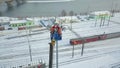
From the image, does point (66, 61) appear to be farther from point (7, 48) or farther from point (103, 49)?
point (7, 48)

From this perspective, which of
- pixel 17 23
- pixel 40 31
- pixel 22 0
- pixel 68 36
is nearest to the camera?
pixel 68 36

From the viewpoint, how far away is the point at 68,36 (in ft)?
50.2

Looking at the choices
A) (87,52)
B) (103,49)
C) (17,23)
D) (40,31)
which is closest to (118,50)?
(103,49)

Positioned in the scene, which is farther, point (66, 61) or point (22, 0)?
point (22, 0)

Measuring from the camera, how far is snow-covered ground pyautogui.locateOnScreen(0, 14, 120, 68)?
35.4ft

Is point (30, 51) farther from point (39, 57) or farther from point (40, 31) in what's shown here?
point (40, 31)

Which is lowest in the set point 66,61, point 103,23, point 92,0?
point 66,61

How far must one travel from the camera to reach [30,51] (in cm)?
1240

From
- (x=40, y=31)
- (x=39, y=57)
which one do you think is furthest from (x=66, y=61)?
(x=40, y=31)

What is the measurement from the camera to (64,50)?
12.6m

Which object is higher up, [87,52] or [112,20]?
[112,20]

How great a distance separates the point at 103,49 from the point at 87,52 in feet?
4.15

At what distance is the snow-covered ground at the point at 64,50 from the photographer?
10.8 metres

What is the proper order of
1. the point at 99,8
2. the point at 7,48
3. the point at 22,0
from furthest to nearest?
the point at 22,0, the point at 99,8, the point at 7,48
